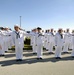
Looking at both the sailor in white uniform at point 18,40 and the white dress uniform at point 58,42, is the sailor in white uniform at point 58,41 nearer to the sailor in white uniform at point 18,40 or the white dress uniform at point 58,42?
the white dress uniform at point 58,42

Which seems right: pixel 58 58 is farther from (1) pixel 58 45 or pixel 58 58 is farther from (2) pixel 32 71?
(2) pixel 32 71

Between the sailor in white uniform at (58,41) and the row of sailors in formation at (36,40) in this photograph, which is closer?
the row of sailors in formation at (36,40)

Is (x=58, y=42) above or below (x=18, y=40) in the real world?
below

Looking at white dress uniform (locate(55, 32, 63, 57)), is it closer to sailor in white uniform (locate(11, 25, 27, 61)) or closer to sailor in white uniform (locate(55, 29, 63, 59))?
sailor in white uniform (locate(55, 29, 63, 59))

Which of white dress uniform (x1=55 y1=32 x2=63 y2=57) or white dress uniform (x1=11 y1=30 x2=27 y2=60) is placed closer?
white dress uniform (x1=11 y1=30 x2=27 y2=60)

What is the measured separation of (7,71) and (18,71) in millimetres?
489

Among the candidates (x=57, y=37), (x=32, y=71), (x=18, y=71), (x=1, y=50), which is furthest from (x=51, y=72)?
(x=1, y=50)

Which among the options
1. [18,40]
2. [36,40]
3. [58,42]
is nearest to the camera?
[18,40]

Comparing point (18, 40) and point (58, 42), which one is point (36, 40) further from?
point (18, 40)

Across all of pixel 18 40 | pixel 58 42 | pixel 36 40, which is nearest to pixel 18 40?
pixel 18 40

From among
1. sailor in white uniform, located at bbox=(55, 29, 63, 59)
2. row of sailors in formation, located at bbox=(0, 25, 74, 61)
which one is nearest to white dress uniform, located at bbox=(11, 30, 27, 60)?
row of sailors in formation, located at bbox=(0, 25, 74, 61)

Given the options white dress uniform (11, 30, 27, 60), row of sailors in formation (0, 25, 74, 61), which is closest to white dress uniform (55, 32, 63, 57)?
row of sailors in formation (0, 25, 74, 61)

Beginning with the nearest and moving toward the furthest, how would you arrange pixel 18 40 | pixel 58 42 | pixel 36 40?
pixel 18 40 → pixel 58 42 → pixel 36 40

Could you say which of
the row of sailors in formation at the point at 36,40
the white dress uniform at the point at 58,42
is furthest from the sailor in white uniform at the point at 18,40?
the white dress uniform at the point at 58,42
